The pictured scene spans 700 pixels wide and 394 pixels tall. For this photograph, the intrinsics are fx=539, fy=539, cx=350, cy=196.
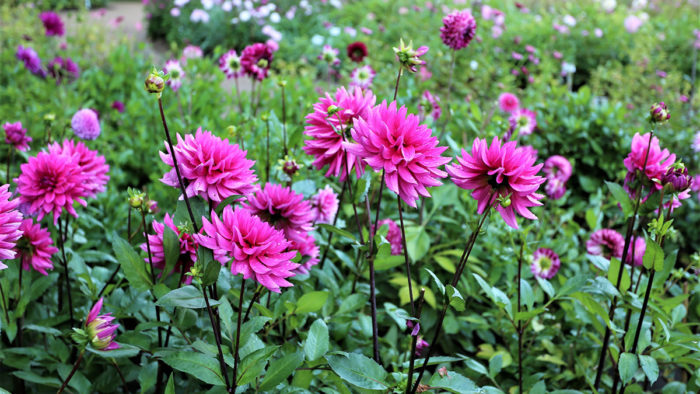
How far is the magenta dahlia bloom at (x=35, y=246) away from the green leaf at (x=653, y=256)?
1.22 meters

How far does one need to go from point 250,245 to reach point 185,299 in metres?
0.14

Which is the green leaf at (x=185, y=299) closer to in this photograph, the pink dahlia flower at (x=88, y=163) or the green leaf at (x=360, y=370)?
the green leaf at (x=360, y=370)

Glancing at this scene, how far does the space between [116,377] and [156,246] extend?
1.26ft

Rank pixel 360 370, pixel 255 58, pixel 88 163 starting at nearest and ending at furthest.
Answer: pixel 360 370 < pixel 88 163 < pixel 255 58

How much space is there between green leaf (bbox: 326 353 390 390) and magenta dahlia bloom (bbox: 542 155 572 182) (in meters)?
1.23

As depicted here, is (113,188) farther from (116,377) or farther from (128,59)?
(128,59)

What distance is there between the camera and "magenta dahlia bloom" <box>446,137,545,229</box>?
0.82m

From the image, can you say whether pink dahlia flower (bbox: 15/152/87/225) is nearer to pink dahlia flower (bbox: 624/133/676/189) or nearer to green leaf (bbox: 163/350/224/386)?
green leaf (bbox: 163/350/224/386)

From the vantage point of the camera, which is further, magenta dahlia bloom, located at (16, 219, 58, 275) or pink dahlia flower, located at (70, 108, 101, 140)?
pink dahlia flower, located at (70, 108, 101, 140)

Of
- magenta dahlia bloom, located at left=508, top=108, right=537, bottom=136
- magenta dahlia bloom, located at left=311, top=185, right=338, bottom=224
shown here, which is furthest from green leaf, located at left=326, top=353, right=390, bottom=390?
magenta dahlia bloom, located at left=508, top=108, right=537, bottom=136

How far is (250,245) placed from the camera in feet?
2.70

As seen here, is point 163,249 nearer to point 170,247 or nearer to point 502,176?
point 170,247

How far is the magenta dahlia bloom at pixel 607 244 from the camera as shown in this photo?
5.30 feet

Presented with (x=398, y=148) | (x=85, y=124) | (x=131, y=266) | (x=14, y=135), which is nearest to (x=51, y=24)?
(x=85, y=124)
